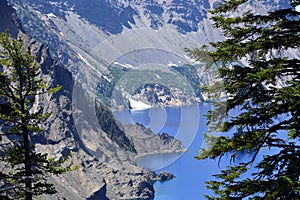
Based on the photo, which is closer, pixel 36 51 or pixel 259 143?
pixel 259 143

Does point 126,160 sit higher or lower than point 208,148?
higher

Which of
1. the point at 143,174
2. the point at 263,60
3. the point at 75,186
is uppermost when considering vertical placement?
the point at 143,174

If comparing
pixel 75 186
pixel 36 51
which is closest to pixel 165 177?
pixel 75 186

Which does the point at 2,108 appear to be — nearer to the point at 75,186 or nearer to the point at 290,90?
the point at 290,90

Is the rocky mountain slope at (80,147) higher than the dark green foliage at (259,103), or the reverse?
A: the rocky mountain slope at (80,147)

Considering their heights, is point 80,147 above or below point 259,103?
above
